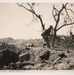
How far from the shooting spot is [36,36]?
177 centimetres

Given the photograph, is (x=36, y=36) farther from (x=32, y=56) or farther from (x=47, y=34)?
(x=32, y=56)

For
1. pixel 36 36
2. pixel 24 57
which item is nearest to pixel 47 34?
pixel 36 36

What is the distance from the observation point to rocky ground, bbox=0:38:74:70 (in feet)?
5.64

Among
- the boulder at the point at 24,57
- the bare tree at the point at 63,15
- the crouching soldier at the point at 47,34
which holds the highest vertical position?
the bare tree at the point at 63,15

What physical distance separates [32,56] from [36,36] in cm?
23

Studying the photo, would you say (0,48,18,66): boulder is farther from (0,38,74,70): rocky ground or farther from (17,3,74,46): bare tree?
(17,3,74,46): bare tree

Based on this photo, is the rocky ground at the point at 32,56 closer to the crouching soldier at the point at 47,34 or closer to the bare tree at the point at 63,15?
the crouching soldier at the point at 47,34

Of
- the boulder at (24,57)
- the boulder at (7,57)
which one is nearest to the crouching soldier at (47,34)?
the boulder at (24,57)

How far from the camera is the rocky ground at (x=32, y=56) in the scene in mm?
1718

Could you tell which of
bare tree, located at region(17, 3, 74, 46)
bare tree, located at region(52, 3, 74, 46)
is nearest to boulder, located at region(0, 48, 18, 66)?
bare tree, located at region(17, 3, 74, 46)

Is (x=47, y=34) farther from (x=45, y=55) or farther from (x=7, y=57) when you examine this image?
(x=7, y=57)

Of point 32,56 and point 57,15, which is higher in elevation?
point 57,15

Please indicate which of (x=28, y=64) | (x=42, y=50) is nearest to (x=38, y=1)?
(x=42, y=50)

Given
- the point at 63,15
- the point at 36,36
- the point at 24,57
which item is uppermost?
the point at 63,15
